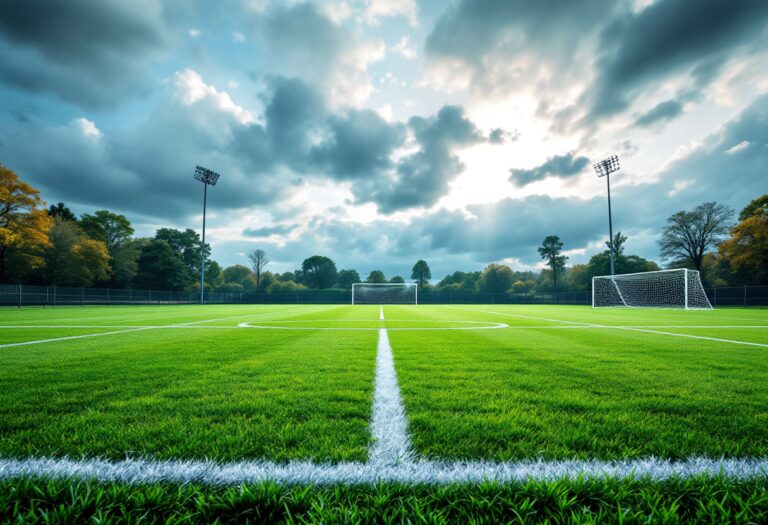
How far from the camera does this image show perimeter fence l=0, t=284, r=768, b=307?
2493cm

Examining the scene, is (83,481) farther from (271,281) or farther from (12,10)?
(271,281)

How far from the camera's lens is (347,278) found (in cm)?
9212

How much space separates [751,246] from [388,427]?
44.9 metres

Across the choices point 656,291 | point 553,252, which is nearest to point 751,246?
point 656,291

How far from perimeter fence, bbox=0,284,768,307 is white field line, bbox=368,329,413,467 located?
32.5 m

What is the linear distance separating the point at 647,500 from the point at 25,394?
11.8 feet

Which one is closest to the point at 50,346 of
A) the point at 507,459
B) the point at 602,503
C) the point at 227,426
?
the point at 227,426

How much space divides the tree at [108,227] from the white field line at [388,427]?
55.1m

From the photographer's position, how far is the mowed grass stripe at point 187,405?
5.03 ft

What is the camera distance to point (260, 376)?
293 cm

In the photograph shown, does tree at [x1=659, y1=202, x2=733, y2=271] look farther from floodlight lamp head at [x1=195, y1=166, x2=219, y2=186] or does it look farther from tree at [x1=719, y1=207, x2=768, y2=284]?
floodlight lamp head at [x1=195, y1=166, x2=219, y2=186]

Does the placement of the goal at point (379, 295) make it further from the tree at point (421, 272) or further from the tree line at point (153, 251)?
the tree at point (421, 272)

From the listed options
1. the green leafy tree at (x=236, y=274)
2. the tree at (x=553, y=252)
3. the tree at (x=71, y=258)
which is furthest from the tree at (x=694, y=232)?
the green leafy tree at (x=236, y=274)

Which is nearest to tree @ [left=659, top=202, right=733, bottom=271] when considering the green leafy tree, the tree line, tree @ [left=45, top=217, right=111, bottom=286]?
the tree line
